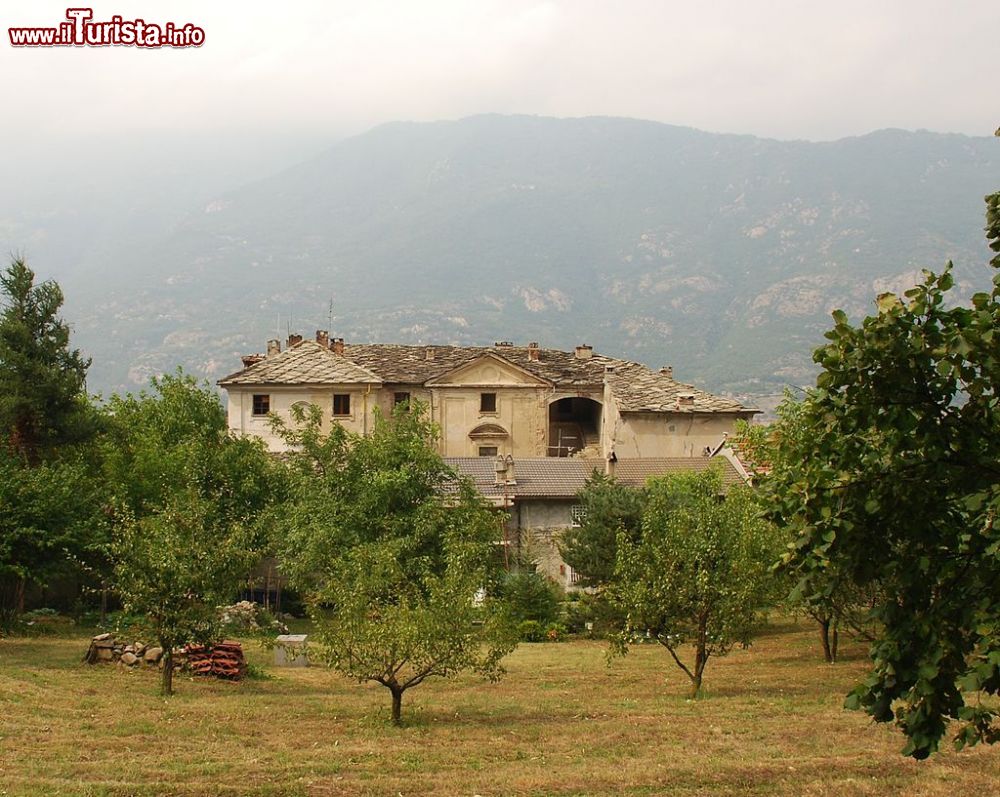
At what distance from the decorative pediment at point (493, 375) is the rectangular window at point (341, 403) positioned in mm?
5420

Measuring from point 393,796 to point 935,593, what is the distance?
8.20 metres

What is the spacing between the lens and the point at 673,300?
585 feet

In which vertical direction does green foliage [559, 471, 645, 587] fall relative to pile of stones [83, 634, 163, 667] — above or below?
above

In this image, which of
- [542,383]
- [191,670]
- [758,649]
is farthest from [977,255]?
[191,670]

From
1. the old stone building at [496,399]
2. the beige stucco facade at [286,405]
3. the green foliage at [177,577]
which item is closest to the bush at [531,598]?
the green foliage at [177,577]

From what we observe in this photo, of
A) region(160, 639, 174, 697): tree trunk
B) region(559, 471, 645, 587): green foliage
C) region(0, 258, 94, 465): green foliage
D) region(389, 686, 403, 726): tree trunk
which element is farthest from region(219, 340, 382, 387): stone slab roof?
region(389, 686, 403, 726): tree trunk

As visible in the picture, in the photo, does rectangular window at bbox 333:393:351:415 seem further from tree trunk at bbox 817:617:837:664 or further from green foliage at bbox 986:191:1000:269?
green foliage at bbox 986:191:1000:269

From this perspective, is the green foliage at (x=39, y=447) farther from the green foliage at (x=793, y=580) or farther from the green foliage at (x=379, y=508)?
the green foliage at (x=793, y=580)

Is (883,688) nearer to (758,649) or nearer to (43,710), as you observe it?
(43,710)

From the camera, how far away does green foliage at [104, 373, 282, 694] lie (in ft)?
74.5

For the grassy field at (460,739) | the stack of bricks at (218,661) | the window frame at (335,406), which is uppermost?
the window frame at (335,406)

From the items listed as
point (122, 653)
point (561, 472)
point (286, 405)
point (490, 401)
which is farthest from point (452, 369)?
point (122, 653)

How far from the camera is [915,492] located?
9.11 meters

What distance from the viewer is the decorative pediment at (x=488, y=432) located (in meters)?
57.9
